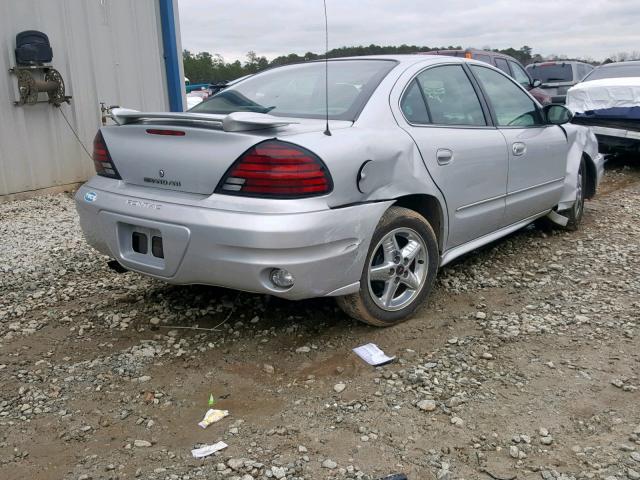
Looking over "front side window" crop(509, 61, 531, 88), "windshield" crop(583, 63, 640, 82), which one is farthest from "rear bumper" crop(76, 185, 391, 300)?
"front side window" crop(509, 61, 531, 88)

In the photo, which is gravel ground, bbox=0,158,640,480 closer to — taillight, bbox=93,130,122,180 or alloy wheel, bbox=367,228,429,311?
alloy wheel, bbox=367,228,429,311

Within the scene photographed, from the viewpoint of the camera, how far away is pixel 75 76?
7.25 metres

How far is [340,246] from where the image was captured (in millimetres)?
2994

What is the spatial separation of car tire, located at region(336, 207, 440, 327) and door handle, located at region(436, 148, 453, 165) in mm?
383

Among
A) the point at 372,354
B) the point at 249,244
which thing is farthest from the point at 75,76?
the point at 372,354

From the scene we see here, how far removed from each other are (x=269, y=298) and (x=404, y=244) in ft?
3.19

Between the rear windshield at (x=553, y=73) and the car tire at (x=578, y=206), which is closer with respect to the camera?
the car tire at (x=578, y=206)

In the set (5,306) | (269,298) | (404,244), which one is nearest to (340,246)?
(404,244)

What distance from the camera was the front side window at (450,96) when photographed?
381cm

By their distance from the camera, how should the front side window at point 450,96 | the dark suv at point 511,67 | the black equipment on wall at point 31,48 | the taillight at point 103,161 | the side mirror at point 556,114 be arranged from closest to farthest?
the taillight at point 103,161
the front side window at point 450,96
the side mirror at point 556,114
the black equipment on wall at point 31,48
the dark suv at point 511,67

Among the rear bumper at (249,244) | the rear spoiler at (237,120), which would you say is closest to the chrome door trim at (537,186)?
the rear bumper at (249,244)

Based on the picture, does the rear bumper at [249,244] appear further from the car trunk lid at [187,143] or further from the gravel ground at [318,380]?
the gravel ground at [318,380]

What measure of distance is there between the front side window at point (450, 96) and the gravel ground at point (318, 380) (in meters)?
1.15

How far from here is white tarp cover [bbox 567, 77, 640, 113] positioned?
27.9 feet
